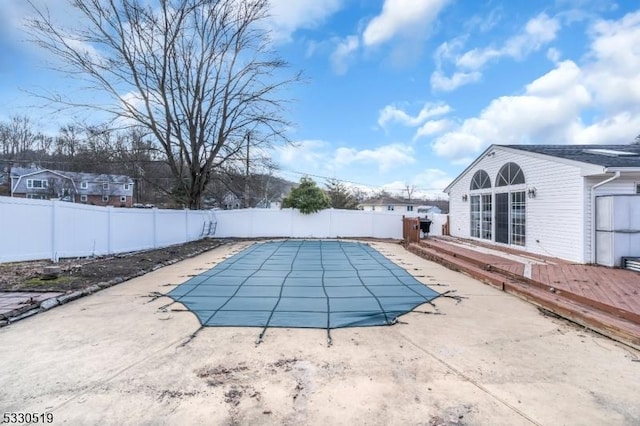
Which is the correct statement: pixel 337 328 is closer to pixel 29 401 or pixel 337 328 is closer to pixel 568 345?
pixel 568 345

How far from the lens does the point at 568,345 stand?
3408 millimetres

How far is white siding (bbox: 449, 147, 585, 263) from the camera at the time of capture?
23.5ft

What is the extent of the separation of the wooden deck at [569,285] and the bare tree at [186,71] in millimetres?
11894

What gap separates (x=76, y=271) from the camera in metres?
6.35

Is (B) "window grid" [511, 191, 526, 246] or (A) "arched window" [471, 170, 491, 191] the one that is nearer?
(B) "window grid" [511, 191, 526, 246]

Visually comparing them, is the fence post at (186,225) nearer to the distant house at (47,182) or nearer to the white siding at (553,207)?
the white siding at (553,207)

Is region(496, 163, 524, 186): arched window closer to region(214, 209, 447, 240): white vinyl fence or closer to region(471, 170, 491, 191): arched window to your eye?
region(471, 170, 491, 191): arched window

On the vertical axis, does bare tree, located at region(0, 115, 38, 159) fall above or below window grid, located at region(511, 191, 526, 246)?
above

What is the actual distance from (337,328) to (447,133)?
1582 centimetres

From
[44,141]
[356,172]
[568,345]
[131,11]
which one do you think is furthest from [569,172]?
[44,141]

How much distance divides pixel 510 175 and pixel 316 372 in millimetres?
9015

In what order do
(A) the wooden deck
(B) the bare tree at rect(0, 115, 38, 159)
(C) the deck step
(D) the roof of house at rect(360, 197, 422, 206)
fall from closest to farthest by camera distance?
(A) the wooden deck, (C) the deck step, (B) the bare tree at rect(0, 115, 38, 159), (D) the roof of house at rect(360, 197, 422, 206)

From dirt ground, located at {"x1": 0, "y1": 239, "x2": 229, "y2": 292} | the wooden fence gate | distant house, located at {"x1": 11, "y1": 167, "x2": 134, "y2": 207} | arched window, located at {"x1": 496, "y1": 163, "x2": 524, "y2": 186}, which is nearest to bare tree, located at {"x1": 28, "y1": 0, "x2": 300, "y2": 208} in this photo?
the wooden fence gate

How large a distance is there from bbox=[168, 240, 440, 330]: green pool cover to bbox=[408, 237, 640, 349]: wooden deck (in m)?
1.47
